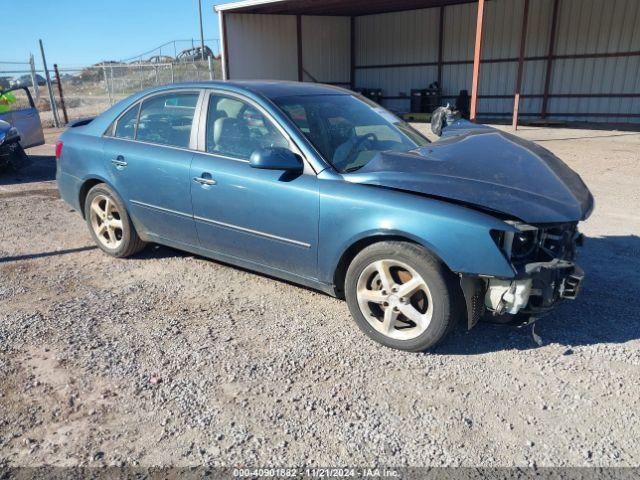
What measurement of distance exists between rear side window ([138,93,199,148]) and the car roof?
0.13m

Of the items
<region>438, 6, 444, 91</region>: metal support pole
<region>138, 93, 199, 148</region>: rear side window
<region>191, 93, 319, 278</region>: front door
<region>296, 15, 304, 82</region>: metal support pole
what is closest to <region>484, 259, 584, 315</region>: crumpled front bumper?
<region>191, 93, 319, 278</region>: front door

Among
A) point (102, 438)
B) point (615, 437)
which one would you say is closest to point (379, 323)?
point (615, 437)

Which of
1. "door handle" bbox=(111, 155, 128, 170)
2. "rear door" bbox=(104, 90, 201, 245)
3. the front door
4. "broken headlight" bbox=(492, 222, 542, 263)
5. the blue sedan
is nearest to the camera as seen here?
"broken headlight" bbox=(492, 222, 542, 263)

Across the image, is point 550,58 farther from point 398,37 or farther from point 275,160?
point 275,160

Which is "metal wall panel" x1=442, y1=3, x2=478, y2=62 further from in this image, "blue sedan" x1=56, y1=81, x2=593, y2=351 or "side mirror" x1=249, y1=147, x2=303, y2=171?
"side mirror" x1=249, y1=147, x2=303, y2=171

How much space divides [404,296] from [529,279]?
2.37 feet

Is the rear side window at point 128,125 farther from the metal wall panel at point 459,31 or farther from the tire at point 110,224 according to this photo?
the metal wall panel at point 459,31

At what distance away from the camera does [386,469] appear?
232 cm

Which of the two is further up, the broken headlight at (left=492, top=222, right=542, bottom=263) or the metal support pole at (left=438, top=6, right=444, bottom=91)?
the metal support pole at (left=438, top=6, right=444, bottom=91)

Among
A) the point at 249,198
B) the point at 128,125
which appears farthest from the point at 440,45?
the point at 249,198

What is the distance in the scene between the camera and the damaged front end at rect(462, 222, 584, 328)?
2.86 metres

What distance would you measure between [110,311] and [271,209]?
1.47 metres

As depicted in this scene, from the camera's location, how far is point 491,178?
3.16 meters

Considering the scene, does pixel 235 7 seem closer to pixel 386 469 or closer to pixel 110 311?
pixel 110 311
